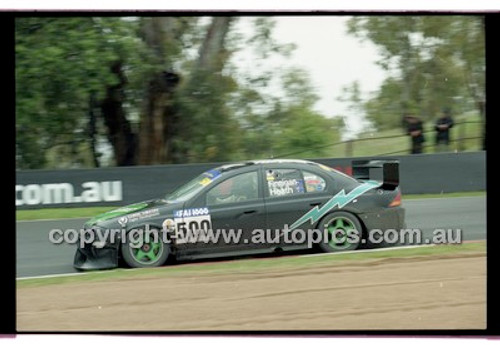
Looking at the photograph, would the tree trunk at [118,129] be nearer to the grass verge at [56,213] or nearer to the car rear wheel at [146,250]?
the grass verge at [56,213]

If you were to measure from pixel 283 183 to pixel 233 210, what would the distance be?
0.76 meters

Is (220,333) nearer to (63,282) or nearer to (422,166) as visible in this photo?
(63,282)

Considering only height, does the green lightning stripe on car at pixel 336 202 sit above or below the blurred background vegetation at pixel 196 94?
below

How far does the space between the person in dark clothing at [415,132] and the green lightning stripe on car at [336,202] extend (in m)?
5.01

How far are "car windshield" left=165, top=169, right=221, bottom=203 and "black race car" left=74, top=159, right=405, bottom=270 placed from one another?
0.05 feet

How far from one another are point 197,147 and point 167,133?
2.45 ft

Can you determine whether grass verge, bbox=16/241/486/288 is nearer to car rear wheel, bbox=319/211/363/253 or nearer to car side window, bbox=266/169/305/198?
car rear wheel, bbox=319/211/363/253

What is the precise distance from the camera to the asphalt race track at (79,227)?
923 centimetres

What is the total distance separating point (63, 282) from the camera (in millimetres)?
8109

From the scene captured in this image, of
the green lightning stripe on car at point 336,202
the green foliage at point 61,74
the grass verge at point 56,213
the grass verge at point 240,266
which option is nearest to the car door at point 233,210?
the grass verge at point 240,266

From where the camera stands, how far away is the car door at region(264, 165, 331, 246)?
8664 mm
